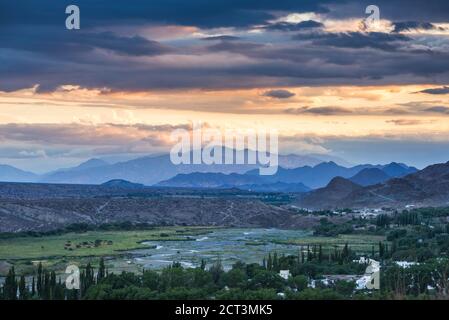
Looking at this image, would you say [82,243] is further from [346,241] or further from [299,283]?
[299,283]

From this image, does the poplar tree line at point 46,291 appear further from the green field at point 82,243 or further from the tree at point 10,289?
the green field at point 82,243

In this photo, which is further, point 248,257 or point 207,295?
point 248,257

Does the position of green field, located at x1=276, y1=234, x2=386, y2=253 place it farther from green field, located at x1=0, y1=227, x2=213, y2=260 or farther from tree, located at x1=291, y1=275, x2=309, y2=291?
tree, located at x1=291, y1=275, x2=309, y2=291

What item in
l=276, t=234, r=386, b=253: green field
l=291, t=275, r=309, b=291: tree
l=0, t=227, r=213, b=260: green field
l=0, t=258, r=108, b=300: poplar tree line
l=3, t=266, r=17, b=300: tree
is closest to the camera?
l=291, t=275, r=309, b=291: tree

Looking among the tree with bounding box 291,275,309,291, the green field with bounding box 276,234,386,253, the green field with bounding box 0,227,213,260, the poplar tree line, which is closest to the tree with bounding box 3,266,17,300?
the poplar tree line

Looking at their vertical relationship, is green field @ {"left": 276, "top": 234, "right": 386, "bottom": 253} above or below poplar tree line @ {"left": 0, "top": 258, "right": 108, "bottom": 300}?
below

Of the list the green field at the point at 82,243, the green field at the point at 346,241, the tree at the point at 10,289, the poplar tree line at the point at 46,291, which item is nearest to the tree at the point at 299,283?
the poplar tree line at the point at 46,291

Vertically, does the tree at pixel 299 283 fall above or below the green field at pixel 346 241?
above
